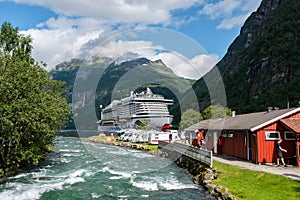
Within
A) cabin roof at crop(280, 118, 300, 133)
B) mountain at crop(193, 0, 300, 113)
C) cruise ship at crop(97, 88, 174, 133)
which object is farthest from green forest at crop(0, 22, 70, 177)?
mountain at crop(193, 0, 300, 113)

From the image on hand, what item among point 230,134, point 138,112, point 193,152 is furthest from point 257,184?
point 138,112

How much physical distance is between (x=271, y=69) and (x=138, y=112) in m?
42.5

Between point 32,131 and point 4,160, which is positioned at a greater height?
point 32,131

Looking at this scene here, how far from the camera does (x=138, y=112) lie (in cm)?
7994

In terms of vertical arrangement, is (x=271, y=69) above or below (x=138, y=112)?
above

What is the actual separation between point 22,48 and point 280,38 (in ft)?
287

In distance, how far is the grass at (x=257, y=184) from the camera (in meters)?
11.9

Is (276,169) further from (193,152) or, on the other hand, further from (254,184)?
(193,152)

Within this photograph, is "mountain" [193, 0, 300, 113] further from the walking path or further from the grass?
the grass

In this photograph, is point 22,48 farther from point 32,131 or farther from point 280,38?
point 280,38

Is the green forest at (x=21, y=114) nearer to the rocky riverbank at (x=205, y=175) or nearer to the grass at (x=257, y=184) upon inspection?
the rocky riverbank at (x=205, y=175)

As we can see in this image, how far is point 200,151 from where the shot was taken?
2061cm

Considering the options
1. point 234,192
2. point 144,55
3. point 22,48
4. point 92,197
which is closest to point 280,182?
point 234,192

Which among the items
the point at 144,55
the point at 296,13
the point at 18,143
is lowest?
the point at 18,143
